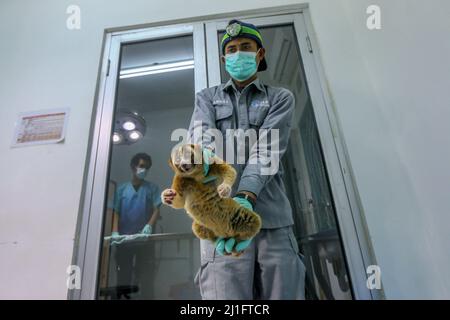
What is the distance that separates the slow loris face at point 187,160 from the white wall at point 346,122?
2.68ft

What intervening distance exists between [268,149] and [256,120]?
0.48 ft

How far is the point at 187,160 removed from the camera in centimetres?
45

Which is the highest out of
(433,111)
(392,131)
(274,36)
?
(274,36)

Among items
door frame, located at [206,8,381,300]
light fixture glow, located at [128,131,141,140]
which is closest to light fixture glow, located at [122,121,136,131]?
light fixture glow, located at [128,131,141,140]

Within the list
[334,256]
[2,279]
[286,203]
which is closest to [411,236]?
[334,256]

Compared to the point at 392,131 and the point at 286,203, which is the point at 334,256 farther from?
the point at 392,131

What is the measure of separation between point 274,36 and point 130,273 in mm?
1360

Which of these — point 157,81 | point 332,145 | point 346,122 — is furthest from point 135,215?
point 346,122

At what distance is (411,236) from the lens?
38.9 inches

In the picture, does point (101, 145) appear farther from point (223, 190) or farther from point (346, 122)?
point (346, 122)

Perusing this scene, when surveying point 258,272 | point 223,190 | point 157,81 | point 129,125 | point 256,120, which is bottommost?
point 258,272

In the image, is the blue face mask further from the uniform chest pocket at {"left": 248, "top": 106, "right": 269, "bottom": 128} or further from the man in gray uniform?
the uniform chest pocket at {"left": 248, "top": 106, "right": 269, "bottom": 128}

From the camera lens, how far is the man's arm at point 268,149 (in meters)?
0.67

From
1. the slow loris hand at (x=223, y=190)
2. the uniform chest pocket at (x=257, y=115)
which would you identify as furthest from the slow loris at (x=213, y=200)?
the uniform chest pocket at (x=257, y=115)
